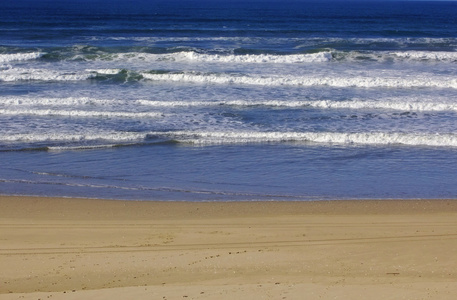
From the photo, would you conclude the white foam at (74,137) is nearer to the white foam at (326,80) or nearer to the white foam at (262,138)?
the white foam at (262,138)

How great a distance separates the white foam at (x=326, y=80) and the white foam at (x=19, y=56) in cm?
822

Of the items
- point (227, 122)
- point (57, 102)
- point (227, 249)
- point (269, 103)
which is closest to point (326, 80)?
point (269, 103)

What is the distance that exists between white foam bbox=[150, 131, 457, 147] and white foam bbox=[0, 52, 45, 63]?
16.1 m

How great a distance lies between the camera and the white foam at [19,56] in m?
27.8

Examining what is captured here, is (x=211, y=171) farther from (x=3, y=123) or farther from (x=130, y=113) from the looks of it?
(x=3, y=123)

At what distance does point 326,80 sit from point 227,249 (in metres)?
15.0

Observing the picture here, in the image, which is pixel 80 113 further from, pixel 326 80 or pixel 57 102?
pixel 326 80

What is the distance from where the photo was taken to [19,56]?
28297mm

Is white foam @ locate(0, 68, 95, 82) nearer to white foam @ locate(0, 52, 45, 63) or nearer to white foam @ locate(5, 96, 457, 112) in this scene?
white foam @ locate(0, 52, 45, 63)

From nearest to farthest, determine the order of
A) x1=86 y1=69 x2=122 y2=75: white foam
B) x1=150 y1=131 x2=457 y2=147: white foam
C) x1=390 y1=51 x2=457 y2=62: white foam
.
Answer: x1=150 y1=131 x2=457 y2=147: white foam
x1=86 y1=69 x2=122 y2=75: white foam
x1=390 y1=51 x2=457 y2=62: white foam

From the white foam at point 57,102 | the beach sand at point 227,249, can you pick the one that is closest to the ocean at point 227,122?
the white foam at point 57,102


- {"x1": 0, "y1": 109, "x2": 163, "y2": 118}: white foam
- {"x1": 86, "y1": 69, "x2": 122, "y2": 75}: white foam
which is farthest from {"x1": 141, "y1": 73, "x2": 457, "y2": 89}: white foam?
{"x1": 0, "y1": 109, "x2": 163, "y2": 118}: white foam

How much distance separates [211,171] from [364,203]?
3.13 metres

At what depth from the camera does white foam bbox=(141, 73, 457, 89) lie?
69.4 feet
